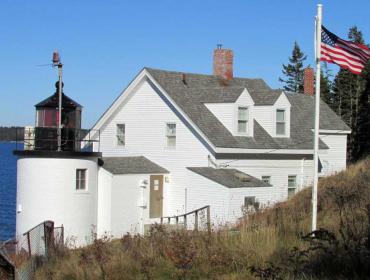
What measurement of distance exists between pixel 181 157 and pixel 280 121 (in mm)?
6095

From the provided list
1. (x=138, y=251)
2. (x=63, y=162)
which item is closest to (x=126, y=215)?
(x=63, y=162)

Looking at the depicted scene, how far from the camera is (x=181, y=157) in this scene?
28875mm

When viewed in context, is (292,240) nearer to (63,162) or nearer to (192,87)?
(63,162)

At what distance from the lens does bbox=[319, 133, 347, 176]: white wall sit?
34.9m

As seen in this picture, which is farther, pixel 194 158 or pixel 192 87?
pixel 192 87

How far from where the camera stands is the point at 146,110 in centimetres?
3064

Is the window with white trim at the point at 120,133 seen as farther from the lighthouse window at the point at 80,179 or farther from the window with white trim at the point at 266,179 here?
the window with white trim at the point at 266,179

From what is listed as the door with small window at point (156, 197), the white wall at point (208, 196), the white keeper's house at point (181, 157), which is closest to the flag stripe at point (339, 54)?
the white keeper's house at point (181, 157)

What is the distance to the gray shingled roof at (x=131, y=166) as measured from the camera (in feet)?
89.6

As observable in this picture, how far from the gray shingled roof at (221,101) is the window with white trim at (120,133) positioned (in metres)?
3.38

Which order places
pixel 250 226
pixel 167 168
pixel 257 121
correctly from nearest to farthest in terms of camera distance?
pixel 250 226 → pixel 167 168 → pixel 257 121

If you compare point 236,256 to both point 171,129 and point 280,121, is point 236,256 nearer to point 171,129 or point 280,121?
point 171,129

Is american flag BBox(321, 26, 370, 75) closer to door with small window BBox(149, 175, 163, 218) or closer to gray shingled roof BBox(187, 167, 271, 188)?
gray shingled roof BBox(187, 167, 271, 188)

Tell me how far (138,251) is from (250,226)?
282 cm
